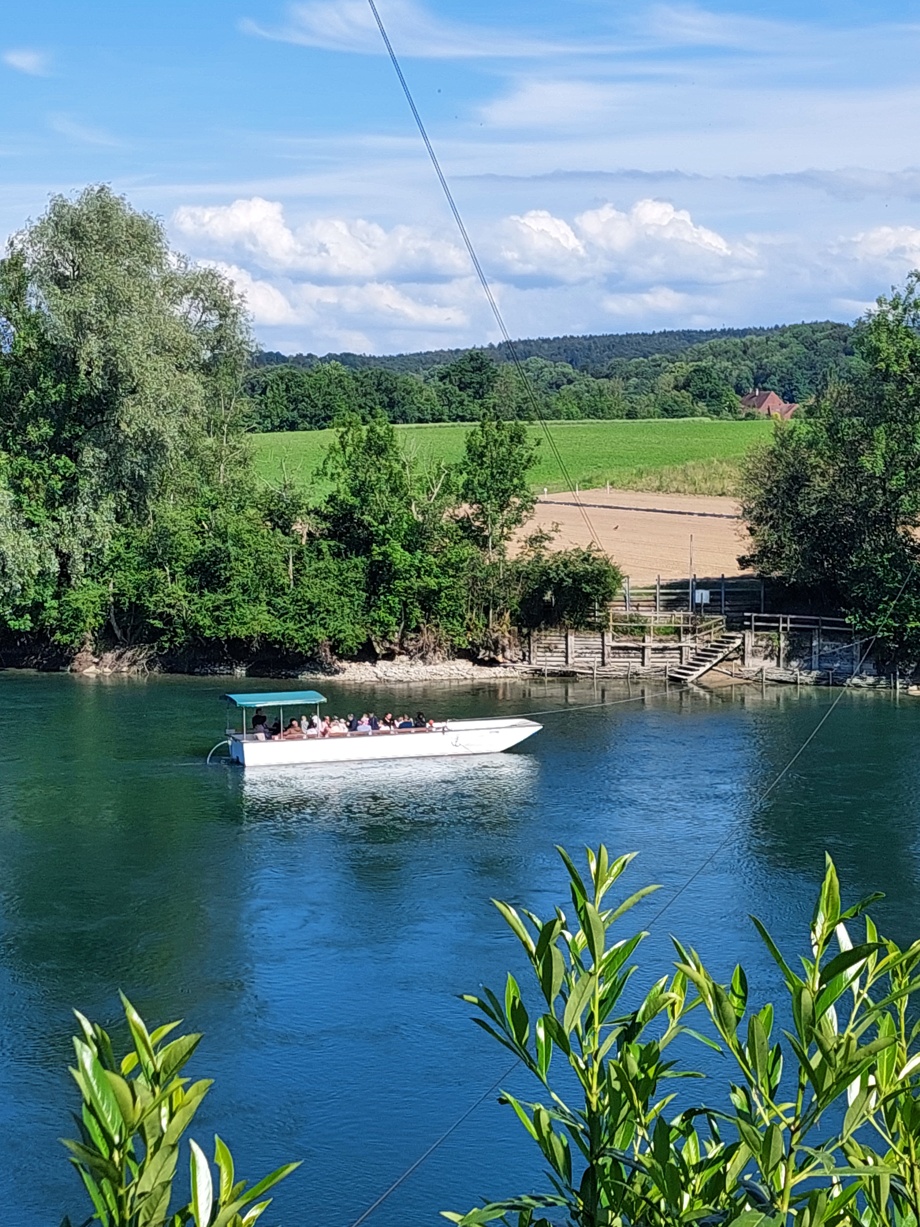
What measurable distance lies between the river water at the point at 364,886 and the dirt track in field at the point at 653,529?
13641 mm

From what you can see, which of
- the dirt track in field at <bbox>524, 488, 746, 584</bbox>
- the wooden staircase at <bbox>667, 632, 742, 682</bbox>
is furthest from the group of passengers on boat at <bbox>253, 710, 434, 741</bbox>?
the dirt track in field at <bbox>524, 488, 746, 584</bbox>

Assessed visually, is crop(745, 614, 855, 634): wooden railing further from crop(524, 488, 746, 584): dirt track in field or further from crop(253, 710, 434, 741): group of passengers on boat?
crop(253, 710, 434, 741): group of passengers on boat

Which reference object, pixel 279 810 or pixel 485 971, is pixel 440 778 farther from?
pixel 485 971

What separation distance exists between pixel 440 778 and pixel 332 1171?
19.5 meters

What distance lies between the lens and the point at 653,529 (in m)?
68.5

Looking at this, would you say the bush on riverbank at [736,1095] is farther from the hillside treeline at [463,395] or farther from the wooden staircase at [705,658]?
the hillside treeline at [463,395]

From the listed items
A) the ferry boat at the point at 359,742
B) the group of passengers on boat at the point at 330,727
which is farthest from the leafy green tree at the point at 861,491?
the group of passengers on boat at the point at 330,727

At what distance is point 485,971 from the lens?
23656 millimetres

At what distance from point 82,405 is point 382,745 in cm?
1790

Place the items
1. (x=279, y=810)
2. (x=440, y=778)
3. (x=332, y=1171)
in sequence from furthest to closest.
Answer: (x=440, y=778), (x=279, y=810), (x=332, y=1171)

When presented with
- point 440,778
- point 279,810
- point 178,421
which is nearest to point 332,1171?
point 279,810

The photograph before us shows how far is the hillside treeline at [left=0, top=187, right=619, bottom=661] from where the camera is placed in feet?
158

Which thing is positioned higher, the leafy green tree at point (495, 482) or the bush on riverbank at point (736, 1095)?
the leafy green tree at point (495, 482)

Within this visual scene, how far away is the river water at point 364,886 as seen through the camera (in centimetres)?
1884
